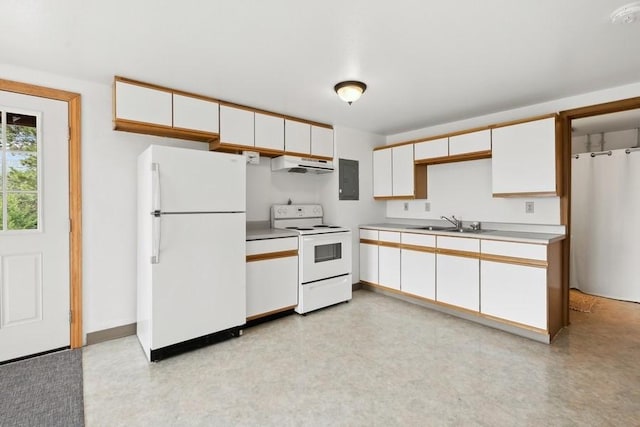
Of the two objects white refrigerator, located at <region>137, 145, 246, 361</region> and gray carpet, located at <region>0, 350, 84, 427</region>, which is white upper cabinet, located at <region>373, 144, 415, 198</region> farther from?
gray carpet, located at <region>0, 350, 84, 427</region>

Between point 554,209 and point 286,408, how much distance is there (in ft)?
10.4

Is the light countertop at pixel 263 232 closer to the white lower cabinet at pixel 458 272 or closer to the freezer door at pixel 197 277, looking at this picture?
the freezer door at pixel 197 277

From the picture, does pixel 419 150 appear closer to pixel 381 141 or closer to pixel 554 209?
pixel 381 141

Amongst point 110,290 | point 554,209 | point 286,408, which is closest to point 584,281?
point 554,209

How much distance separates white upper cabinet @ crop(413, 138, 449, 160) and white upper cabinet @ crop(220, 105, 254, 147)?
2.14 meters

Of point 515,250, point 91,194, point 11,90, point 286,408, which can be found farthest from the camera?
point 515,250

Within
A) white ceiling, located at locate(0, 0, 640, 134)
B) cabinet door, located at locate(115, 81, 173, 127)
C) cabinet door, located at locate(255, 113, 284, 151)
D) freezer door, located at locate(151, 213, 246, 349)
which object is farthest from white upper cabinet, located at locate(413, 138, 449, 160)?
cabinet door, located at locate(115, 81, 173, 127)

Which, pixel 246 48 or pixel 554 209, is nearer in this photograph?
pixel 246 48

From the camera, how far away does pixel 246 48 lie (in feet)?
7.04

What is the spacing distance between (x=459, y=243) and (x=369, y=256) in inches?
51.7

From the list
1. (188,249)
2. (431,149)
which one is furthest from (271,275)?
(431,149)

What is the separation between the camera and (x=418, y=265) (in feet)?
12.2

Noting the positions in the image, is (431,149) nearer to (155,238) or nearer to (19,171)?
(155,238)

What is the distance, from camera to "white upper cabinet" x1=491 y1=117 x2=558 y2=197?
294 centimetres
